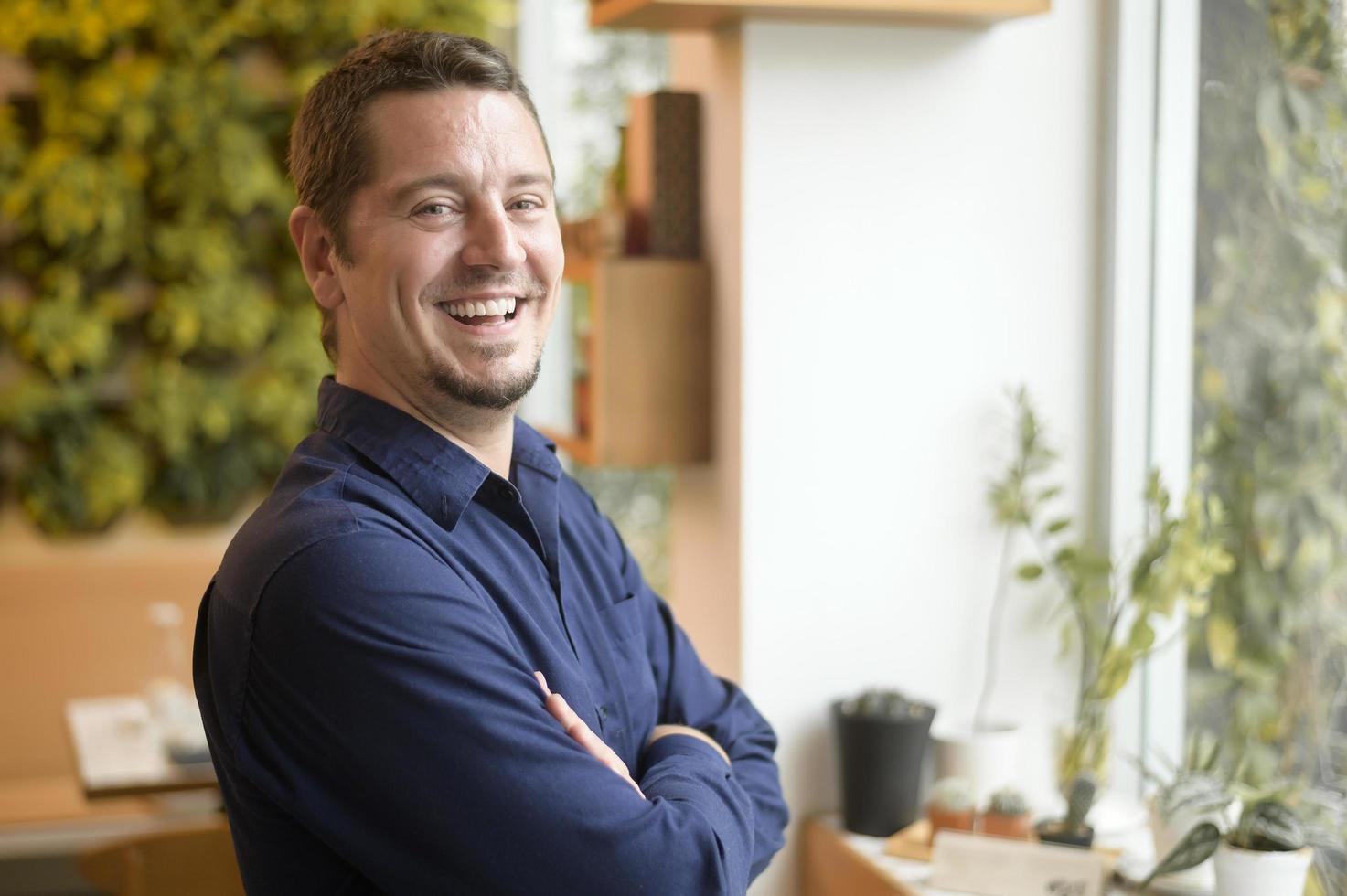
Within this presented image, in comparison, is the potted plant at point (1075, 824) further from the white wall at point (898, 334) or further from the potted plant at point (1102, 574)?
the white wall at point (898, 334)

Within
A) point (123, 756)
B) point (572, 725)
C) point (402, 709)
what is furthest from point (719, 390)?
point (123, 756)

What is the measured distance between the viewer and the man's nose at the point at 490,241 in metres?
1.29

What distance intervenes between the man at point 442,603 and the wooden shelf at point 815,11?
769mm

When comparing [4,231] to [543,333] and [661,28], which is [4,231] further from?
[543,333]

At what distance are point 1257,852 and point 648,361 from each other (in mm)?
1104

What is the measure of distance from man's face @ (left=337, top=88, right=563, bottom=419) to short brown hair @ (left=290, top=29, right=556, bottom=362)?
0.03 feet

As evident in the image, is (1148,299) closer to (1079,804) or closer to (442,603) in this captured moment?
(1079,804)

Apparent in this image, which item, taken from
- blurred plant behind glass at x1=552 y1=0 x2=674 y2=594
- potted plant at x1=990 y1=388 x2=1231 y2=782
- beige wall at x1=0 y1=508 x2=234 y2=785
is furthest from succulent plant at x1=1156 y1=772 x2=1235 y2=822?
beige wall at x1=0 y1=508 x2=234 y2=785

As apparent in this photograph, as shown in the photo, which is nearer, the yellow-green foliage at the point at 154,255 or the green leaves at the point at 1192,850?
the green leaves at the point at 1192,850

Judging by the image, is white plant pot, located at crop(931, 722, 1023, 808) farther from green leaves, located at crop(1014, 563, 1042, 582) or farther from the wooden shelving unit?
the wooden shelving unit

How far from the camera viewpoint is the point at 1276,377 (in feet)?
6.70

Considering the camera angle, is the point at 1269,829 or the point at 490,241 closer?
the point at 490,241

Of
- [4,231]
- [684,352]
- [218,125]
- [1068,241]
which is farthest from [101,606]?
[1068,241]

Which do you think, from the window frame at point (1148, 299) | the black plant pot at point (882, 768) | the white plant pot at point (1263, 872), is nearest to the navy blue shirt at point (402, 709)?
the white plant pot at point (1263, 872)
